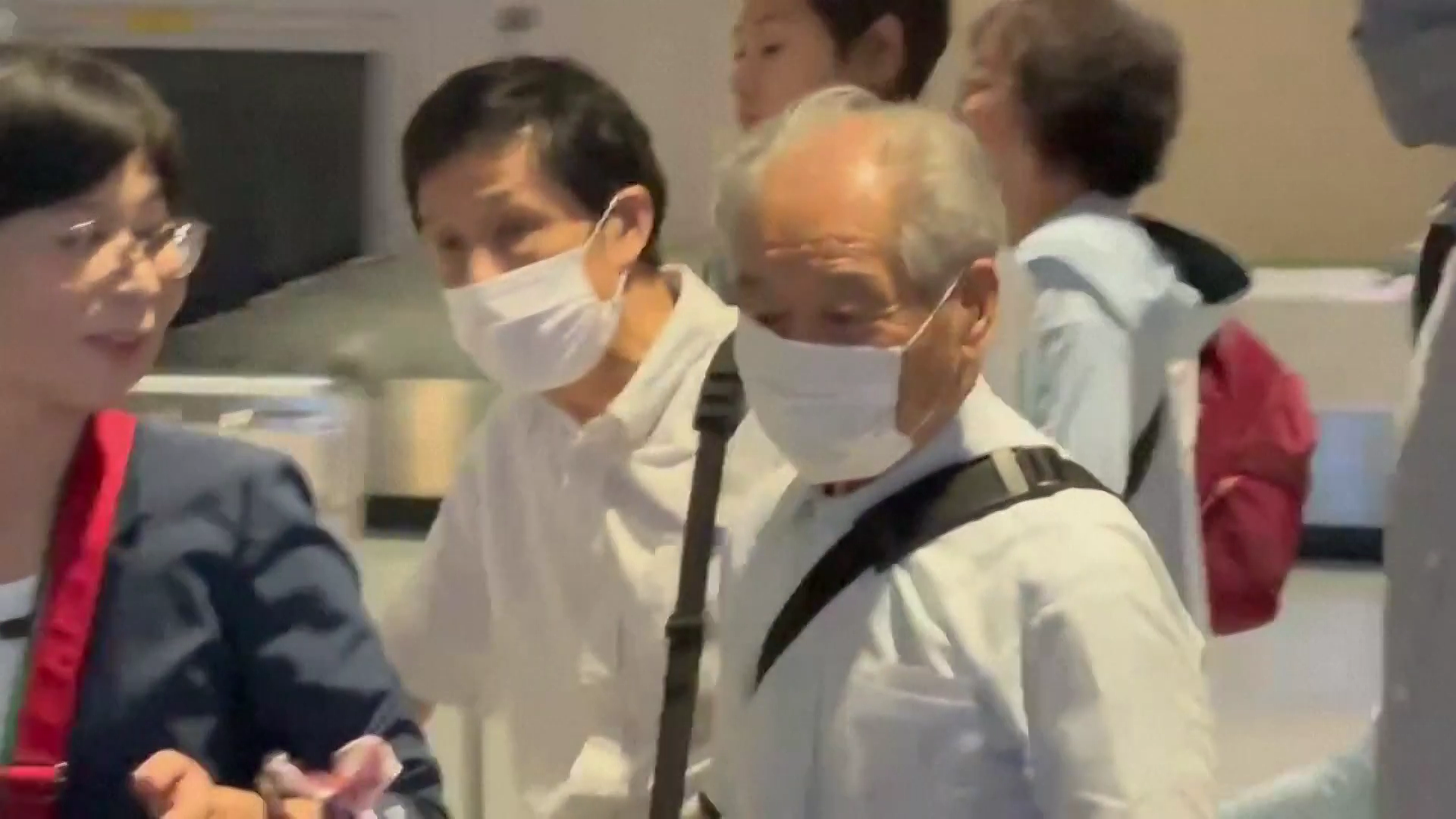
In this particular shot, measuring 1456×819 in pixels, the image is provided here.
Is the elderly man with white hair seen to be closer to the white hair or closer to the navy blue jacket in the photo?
the white hair

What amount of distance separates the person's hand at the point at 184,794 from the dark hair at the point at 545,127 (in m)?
0.74

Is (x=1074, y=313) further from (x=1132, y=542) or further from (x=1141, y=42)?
(x=1132, y=542)

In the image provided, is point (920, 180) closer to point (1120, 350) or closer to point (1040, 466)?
point (1040, 466)

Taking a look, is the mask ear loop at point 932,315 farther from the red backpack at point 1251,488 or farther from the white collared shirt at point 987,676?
the red backpack at point 1251,488

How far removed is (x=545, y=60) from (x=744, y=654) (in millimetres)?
684

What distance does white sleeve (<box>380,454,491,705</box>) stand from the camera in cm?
182

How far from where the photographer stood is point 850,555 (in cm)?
130

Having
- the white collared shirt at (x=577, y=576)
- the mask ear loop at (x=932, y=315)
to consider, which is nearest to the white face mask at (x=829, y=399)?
the mask ear loop at (x=932, y=315)

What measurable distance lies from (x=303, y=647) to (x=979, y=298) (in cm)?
51

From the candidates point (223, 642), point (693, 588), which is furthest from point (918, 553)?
point (223, 642)

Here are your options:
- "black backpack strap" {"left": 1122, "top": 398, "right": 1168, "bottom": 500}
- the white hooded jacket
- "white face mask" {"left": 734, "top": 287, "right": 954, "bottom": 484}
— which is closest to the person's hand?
"white face mask" {"left": 734, "top": 287, "right": 954, "bottom": 484}

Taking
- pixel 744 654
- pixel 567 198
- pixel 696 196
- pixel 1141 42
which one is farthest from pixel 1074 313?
pixel 696 196

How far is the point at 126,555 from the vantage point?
1.15 metres

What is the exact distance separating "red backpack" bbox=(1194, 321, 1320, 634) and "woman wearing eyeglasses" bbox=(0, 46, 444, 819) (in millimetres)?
1150
